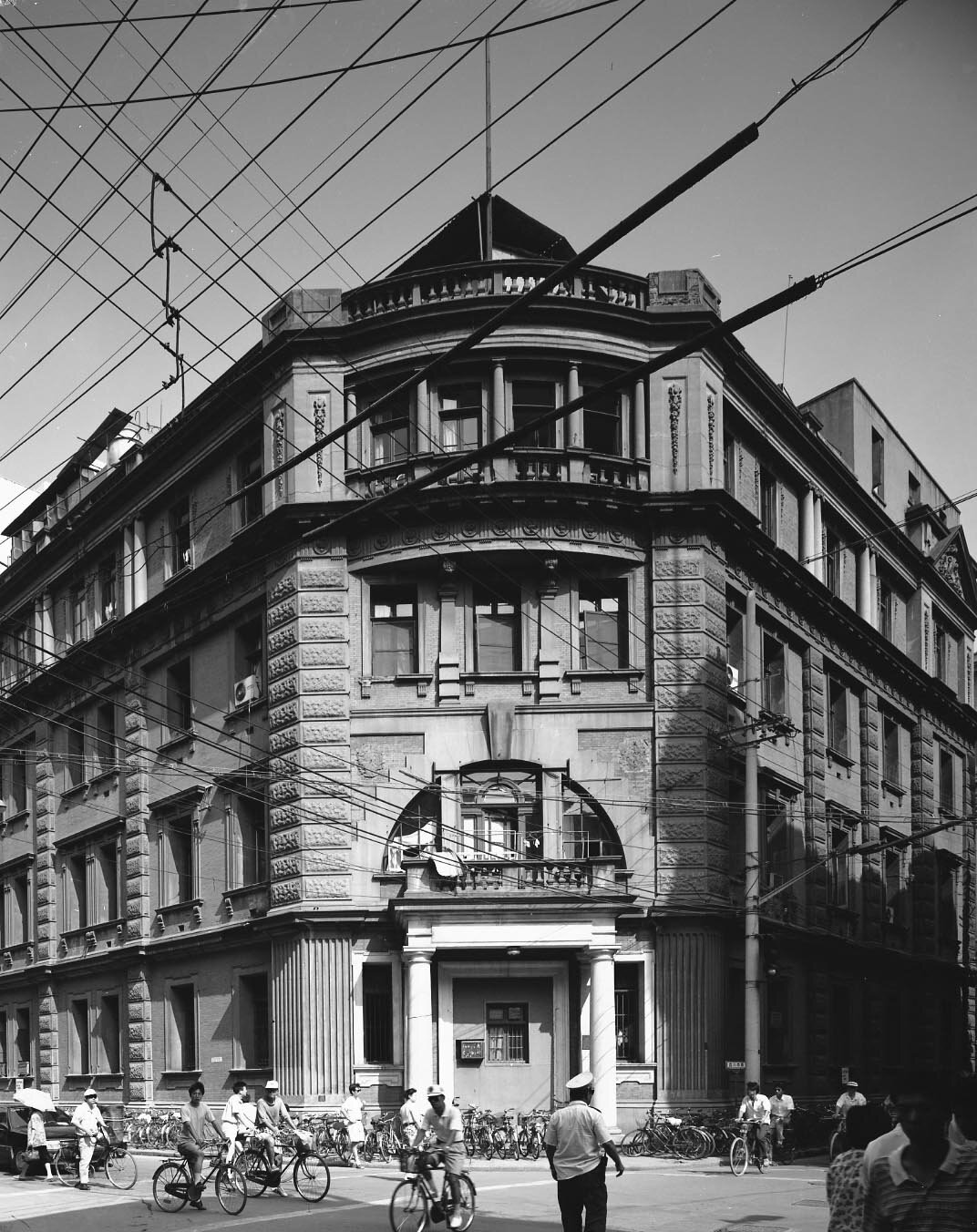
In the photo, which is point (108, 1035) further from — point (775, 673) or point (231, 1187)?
point (231, 1187)

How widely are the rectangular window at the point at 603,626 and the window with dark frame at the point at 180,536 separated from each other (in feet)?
37.4

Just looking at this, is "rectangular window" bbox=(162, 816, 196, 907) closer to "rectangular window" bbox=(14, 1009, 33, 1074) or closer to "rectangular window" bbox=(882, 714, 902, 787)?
"rectangular window" bbox=(14, 1009, 33, 1074)

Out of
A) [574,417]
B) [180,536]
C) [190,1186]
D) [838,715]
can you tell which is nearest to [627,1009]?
[190,1186]

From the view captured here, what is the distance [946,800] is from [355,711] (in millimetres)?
27329

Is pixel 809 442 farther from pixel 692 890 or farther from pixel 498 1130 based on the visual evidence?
pixel 498 1130

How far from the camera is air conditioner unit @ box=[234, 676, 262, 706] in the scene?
34406 millimetres

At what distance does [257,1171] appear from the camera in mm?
21812

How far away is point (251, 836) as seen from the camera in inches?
1368

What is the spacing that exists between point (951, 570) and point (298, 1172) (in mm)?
38367

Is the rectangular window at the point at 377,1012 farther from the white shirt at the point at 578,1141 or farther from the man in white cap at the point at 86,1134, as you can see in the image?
the white shirt at the point at 578,1141

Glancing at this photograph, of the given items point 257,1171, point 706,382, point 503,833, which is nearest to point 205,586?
point 503,833

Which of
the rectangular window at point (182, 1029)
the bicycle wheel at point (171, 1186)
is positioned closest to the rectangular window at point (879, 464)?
the rectangular window at point (182, 1029)

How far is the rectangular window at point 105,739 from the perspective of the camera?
4178 cm

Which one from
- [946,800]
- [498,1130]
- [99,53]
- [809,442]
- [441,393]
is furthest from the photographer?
[946,800]
